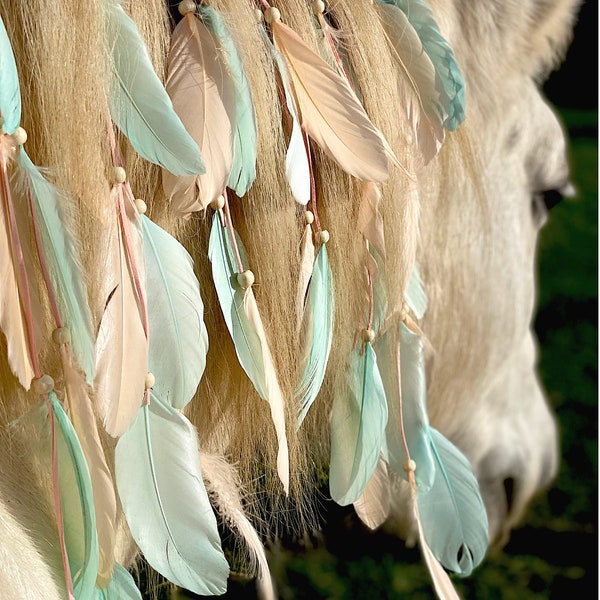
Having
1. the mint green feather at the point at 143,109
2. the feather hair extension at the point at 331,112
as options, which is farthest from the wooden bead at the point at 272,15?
the mint green feather at the point at 143,109

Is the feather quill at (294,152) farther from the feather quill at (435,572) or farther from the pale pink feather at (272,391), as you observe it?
the feather quill at (435,572)

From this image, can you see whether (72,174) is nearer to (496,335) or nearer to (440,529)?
(440,529)

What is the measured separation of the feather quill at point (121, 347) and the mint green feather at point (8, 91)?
8 centimetres

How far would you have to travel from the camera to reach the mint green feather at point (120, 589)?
0.62 metres

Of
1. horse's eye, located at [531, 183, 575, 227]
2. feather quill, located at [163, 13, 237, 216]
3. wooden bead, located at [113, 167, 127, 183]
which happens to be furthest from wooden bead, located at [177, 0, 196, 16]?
horse's eye, located at [531, 183, 575, 227]

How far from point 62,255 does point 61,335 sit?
0.05 metres

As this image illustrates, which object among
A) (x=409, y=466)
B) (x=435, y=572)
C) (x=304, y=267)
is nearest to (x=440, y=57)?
(x=304, y=267)

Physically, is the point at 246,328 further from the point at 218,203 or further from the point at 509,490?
the point at 509,490

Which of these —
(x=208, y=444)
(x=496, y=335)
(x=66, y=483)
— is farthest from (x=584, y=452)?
(x=66, y=483)

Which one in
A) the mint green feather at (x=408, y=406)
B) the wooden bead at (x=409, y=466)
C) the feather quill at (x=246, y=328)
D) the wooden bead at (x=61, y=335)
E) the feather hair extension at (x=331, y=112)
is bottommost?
the wooden bead at (x=409, y=466)

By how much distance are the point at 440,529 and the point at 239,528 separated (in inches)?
10.2

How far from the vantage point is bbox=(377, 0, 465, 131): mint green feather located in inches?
29.0

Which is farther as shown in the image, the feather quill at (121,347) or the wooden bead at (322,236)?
the wooden bead at (322,236)

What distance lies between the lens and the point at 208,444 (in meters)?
0.74
